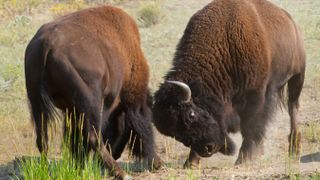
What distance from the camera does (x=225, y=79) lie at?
8.58 m

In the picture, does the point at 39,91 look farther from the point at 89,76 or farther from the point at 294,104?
the point at 294,104

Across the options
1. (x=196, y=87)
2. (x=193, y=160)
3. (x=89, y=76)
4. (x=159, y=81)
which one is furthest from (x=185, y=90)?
(x=159, y=81)

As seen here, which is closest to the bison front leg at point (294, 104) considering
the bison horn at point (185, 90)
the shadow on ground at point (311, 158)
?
the shadow on ground at point (311, 158)

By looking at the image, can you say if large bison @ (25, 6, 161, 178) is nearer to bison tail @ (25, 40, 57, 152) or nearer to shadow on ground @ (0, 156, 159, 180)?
bison tail @ (25, 40, 57, 152)

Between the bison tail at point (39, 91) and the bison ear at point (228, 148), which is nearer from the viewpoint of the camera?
the bison tail at point (39, 91)

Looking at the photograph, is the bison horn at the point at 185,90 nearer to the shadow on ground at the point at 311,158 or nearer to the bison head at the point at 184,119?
the bison head at the point at 184,119

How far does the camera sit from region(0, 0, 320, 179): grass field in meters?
7.49

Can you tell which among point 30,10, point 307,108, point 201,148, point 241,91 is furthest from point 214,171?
point 30,10

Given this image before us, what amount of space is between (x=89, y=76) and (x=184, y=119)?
1.67 metres

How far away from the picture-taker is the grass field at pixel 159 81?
749cm

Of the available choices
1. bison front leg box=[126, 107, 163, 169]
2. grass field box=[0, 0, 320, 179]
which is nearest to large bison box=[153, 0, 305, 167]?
bison front leg box=[126, 107, 163, 169]

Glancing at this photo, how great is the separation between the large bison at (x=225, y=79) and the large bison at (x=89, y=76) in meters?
0.46

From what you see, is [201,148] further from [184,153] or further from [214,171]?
[184,153]

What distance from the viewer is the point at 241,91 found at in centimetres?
869
